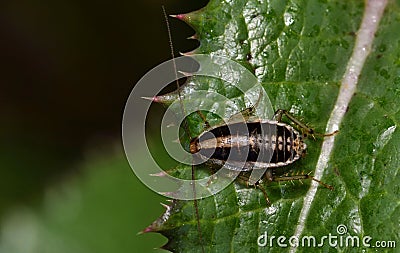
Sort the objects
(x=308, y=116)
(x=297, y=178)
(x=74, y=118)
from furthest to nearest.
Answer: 1. (x=74, y=118)
2. (x=308, y=116)
3. (x=297, y=178)

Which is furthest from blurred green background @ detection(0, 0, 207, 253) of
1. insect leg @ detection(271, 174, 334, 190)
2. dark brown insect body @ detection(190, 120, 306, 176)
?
insect leg @ detection(271, 174, 334, 190)

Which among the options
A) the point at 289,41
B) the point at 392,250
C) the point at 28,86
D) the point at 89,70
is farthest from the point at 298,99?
the point at 28,86

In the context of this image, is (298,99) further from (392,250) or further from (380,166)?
(392,250)

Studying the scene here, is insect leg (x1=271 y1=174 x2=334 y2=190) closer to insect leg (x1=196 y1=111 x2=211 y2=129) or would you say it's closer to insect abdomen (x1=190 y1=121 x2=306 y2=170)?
insect abdomen (x1=190 y1=121 x2=306 y2=170)

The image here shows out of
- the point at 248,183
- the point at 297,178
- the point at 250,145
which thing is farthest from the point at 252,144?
the point at 297,178

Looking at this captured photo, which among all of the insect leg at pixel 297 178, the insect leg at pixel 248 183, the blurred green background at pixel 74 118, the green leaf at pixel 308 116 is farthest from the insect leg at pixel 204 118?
the blurred green background at pixel 74 118

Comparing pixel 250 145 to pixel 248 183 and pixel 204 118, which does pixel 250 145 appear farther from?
pixel 204 118
